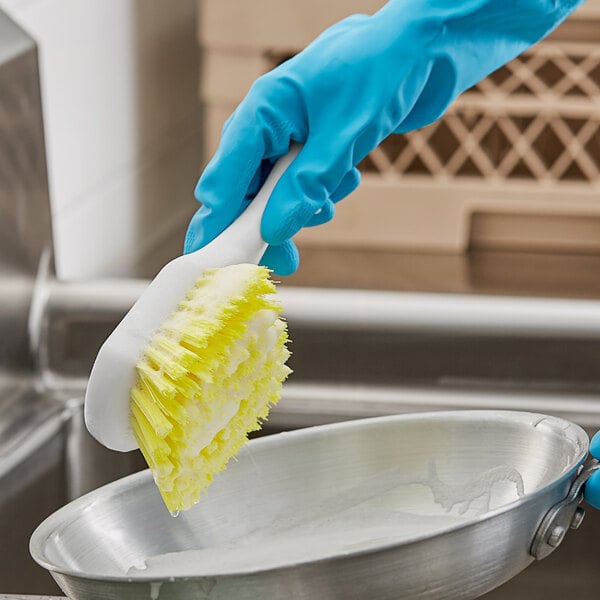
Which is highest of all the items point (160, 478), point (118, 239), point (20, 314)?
point (160, 478)

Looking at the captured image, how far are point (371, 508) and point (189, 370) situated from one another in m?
0.15

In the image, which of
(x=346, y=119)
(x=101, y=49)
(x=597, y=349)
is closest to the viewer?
(x=346, y=119)

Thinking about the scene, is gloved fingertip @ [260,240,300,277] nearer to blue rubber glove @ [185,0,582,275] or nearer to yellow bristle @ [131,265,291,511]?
blue rubber glove @ [185,0,582,275]

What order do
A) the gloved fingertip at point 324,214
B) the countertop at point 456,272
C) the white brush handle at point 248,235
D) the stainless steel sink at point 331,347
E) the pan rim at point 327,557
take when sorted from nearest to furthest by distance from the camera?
the pan rim at point 327,557
the white brush handle at point 248,235
the gloved fingertip at point 324,214
the stainless steel sink at point 331,347
the countertop at point 456,272

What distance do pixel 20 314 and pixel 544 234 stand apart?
64 centimetres

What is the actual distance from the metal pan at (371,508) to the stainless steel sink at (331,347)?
0.25m

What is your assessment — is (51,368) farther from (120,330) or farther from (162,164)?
(162,164)

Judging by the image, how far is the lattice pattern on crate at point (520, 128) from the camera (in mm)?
1232

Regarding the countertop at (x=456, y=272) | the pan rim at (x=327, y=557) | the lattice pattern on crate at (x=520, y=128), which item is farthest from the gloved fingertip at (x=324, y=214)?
the lattice pattern on crate at (x=520, y=128)

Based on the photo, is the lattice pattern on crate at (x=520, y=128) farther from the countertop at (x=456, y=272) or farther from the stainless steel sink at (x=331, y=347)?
the stainless steel sink at (x=331, y=347)

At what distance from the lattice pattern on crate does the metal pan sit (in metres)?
0.71

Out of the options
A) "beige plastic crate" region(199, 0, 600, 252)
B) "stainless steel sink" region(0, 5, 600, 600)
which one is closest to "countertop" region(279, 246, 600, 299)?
"beige plastic crate" region(199, 0, 600, 252)

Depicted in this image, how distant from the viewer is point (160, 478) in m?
0.48

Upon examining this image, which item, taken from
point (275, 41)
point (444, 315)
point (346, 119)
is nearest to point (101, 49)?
point (275, 41)
